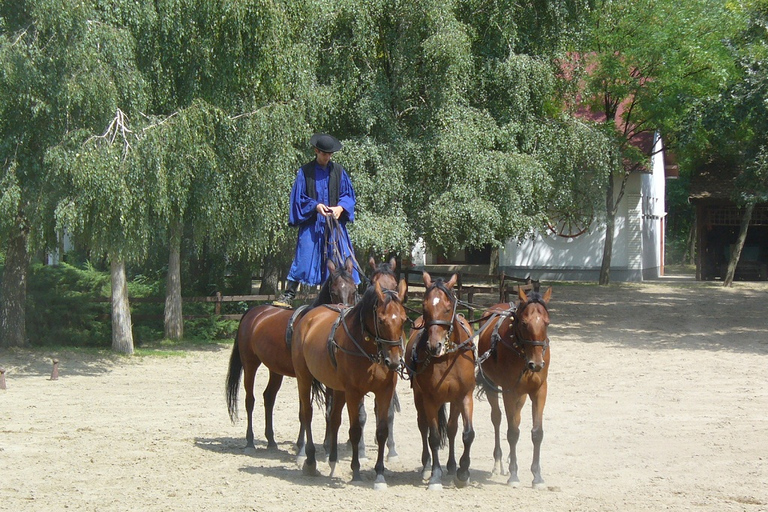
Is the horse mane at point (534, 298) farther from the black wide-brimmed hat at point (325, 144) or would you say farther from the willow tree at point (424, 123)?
the willow tree at point (424, 123)

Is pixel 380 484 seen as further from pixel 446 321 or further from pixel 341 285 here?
pixel 341 285

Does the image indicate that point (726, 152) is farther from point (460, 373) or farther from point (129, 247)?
point (460, 373)

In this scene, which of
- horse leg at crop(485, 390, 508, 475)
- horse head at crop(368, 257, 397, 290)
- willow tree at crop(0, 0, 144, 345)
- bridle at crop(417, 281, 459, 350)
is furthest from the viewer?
willow tree at crop(0, 0, 144, 345)

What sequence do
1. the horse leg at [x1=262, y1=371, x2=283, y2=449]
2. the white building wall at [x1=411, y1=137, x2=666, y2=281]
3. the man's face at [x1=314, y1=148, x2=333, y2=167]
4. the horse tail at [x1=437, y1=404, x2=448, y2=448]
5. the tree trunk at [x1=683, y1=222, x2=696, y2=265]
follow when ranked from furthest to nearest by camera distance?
the tree trunk at [x1=683, y1=222, x2=696, y2=265], the white building wall at [x1=411, y1=137, x2=666, y2=281], the horse leg at [x1=262, y1=371, x2=283, y2=449], the man's face at [x1=314, y1=148, x2=333, y2=167], the horse tail at [x1=437, y1=404, x2=448, y2=448]

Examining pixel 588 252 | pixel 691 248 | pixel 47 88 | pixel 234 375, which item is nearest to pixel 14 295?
pixel 47 88

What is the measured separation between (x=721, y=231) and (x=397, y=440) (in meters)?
29.4

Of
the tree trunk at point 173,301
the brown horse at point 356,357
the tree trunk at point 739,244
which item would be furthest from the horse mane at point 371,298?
the tree trunk at point 739,244

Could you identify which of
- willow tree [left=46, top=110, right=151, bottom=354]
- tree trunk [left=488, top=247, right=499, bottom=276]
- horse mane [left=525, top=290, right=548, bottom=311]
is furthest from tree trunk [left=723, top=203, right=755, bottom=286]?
horse mane [left=525, top=290, right=548, bottom=311]

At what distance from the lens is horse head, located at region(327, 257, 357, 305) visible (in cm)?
864

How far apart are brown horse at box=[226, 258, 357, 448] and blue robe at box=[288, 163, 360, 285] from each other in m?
0.25

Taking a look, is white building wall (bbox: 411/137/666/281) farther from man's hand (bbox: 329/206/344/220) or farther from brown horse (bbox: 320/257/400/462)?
brown horse (bbox: 320/257/400/462)

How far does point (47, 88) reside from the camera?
13336mm

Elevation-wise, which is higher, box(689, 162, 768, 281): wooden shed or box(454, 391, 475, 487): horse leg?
box(689, 162, 768, 281): wooden shed

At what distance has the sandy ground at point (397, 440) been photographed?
696cm
